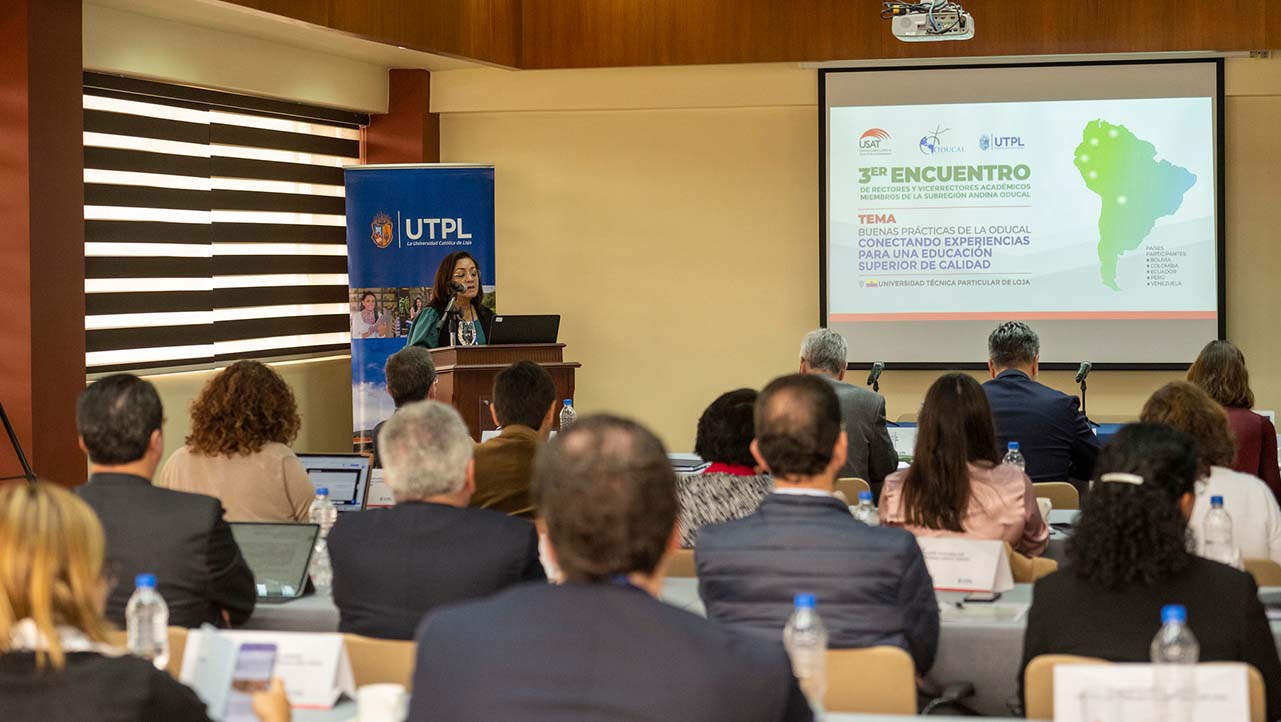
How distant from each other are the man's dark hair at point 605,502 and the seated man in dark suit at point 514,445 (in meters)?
2.66

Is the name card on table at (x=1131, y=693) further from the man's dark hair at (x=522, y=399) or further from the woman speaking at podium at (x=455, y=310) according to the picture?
the woman speaking at podium at (x=455, y=310)

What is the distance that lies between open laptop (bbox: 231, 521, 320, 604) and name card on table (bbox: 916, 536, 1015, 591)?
5.58ft

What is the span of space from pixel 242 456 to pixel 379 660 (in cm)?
190

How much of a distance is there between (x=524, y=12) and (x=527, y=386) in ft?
20.1

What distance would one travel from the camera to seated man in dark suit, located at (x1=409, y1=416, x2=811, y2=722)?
171 cm

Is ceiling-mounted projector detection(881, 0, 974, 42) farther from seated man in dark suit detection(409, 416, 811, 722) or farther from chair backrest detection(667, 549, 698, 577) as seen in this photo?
seated man in dark suit detection(409, 416, 811, 722)

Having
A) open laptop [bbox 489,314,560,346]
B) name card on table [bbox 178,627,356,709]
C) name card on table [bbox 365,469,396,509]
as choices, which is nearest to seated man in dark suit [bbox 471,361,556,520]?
name card on table [bbox 365,469,396,509]

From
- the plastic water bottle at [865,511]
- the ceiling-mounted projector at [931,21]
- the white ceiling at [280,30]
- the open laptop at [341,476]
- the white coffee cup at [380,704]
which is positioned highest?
the white ceiling at [280,30]

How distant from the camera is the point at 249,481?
4555 millimetres

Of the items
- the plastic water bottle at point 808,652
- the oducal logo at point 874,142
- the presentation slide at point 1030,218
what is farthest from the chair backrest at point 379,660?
the oducal logo at point 874,142

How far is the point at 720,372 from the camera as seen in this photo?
10695 mm

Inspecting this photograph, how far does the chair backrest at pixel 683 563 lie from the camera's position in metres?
4.13

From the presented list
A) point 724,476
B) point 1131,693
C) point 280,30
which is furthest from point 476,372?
point 1131,693

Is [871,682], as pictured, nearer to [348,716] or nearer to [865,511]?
[348,716]
